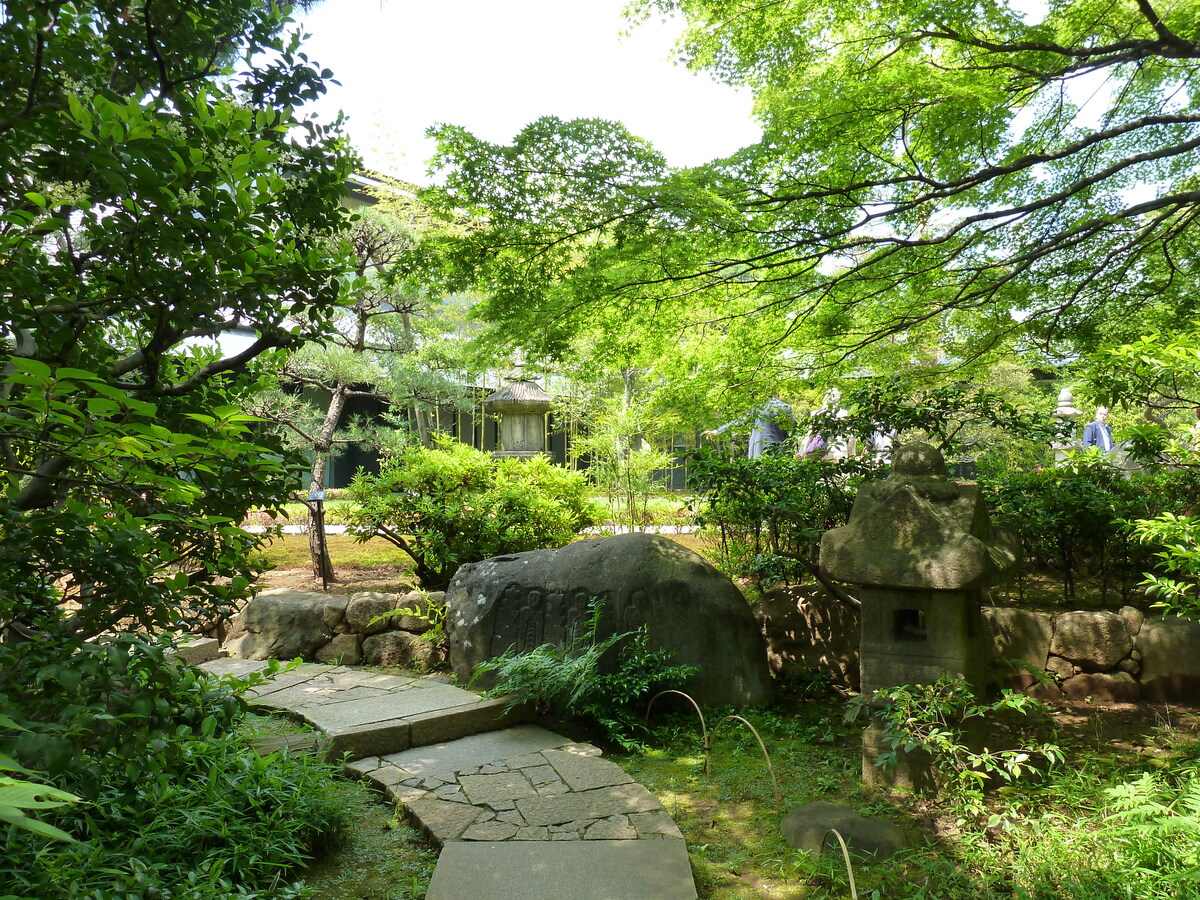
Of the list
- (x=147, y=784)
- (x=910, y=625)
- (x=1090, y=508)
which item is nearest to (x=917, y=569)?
(x=910, y=625)

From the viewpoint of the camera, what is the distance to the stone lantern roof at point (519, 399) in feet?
60.8

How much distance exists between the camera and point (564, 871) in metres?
3.19

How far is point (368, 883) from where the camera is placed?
10.6ft

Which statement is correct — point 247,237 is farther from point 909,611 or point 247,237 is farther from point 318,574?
point 318,574

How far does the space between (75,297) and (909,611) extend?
437cm

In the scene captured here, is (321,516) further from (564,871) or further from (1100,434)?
(1100,434)

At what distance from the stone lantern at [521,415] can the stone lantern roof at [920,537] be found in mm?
14549

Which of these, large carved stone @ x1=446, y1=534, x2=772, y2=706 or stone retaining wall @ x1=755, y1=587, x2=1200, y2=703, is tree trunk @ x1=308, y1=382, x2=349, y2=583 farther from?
stone retaining wall @ x1=755, y1=587, x2=1200, y2=703

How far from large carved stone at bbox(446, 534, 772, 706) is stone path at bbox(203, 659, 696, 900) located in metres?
0.60

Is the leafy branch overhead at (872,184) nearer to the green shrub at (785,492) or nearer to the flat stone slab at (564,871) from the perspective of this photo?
the green shrub at (785,492)

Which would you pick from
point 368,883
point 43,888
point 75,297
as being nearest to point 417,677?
point 368,883

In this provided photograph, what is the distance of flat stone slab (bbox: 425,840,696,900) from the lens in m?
3.03

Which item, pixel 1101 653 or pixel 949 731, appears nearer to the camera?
pixel 949 731

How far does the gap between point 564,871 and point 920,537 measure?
96.8 inches
